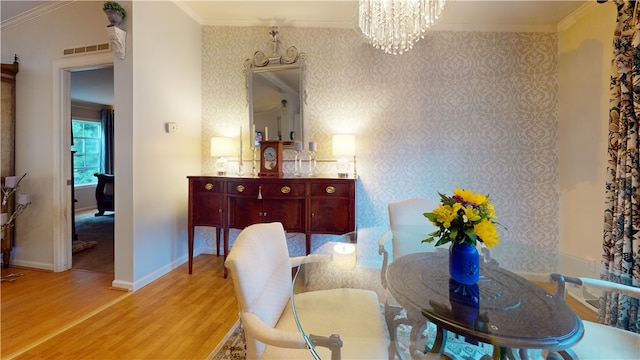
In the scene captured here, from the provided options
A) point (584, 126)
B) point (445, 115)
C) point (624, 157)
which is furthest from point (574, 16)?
point (624, 157)

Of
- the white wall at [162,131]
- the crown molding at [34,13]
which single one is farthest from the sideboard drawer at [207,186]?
the crown molding at [34,13]

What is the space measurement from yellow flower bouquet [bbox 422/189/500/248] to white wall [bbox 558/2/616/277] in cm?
199

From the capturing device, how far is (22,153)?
2.86 metres

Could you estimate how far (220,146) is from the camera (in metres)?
2.98

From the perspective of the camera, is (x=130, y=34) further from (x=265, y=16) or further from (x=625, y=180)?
(x=625, y=180)

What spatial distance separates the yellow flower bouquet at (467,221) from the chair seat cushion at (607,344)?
579mm

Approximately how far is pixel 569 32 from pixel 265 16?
10.2 ft

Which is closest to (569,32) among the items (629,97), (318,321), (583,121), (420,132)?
(583,121)

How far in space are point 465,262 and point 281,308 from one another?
874 mm

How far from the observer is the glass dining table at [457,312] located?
87 cm

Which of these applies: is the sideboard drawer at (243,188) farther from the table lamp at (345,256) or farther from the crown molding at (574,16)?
the crown molding at (574,16)

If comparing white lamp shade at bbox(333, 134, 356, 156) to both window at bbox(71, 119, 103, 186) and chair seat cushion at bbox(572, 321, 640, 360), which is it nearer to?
chair seat cushion at bbox(572, 321, 640, 360)

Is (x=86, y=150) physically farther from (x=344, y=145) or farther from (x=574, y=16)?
(x=574, y=16)

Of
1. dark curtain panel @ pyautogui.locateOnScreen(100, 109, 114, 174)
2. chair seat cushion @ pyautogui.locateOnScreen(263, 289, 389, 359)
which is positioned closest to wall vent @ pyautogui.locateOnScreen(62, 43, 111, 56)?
chair seat cushion @ pyautogui.locateOnScreen(263, 289, 389, 359)
